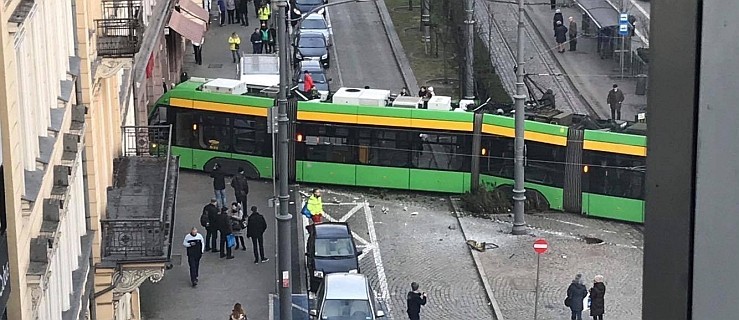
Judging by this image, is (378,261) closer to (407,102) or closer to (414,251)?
Answer: (414,251)

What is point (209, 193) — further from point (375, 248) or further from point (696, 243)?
point (696, 243)

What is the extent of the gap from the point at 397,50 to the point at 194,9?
8.20 m

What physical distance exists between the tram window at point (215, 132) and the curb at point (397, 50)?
993 centimetres

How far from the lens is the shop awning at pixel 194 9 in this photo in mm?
41812

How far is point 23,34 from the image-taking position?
11641 mm

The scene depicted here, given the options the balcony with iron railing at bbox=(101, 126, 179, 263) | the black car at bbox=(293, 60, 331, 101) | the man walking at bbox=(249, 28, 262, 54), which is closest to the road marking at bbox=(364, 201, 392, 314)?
the balcony with iron railing at bbox=(101, 126, 179, 263)

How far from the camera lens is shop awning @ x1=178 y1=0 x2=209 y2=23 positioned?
41.8 m

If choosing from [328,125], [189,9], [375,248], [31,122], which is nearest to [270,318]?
[375,248]

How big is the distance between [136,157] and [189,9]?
20.2 m

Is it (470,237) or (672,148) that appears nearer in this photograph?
(672,148)

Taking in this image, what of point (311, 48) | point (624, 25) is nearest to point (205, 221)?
point (624, 25)

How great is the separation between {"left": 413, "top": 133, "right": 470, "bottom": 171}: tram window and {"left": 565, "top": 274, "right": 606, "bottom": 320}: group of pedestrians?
8.84 metres

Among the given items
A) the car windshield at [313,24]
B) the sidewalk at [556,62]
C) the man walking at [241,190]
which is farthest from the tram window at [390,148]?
the car windshield at [313,24]

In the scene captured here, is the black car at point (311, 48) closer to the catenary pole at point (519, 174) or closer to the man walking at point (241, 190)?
the man walking at point (241, 190)
